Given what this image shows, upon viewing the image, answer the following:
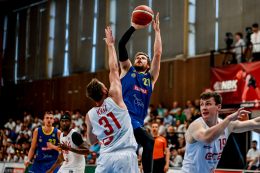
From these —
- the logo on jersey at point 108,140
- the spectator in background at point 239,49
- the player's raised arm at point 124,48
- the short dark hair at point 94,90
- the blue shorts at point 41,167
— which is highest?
the spectator in background at point 239,49

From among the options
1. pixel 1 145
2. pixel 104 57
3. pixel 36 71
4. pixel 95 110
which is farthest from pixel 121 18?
pixel 95 110

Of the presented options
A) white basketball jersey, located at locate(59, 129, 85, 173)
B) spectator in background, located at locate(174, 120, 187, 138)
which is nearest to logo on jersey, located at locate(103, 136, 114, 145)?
white basketball jersey, located at locate(59, 129, 85, 173)

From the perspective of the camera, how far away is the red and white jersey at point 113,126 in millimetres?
4371

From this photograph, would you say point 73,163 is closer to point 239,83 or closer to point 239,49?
point 239,83

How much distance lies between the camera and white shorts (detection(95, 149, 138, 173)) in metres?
4.33

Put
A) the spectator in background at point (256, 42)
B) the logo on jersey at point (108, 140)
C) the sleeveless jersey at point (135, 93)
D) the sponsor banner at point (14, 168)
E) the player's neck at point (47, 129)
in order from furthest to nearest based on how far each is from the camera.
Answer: the spectator in background at point (256, 42) → the sponsor banner at point (14, 168) → the player's neck at point (47, 129) → the sleeveless jersey at point (135, 93) → the logo on jersey at point (108, 140)

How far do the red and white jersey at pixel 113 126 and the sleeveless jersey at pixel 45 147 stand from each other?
4.32 m

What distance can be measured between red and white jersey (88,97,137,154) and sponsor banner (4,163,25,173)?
29.2ft

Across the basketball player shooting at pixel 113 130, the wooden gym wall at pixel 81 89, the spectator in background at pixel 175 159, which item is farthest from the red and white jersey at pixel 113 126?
the wooden gym wall at pixel 81 89

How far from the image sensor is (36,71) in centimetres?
2652

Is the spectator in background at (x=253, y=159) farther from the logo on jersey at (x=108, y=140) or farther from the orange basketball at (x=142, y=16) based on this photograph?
the logo on jersey at (x=108, y=140)

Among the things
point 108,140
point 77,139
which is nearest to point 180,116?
point 77,139

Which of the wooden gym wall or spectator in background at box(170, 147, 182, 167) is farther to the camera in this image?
the wooden gym wall

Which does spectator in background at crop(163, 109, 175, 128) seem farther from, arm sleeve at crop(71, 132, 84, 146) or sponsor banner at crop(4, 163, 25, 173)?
arm sleeve at crop(71, 132, 84, 146)
